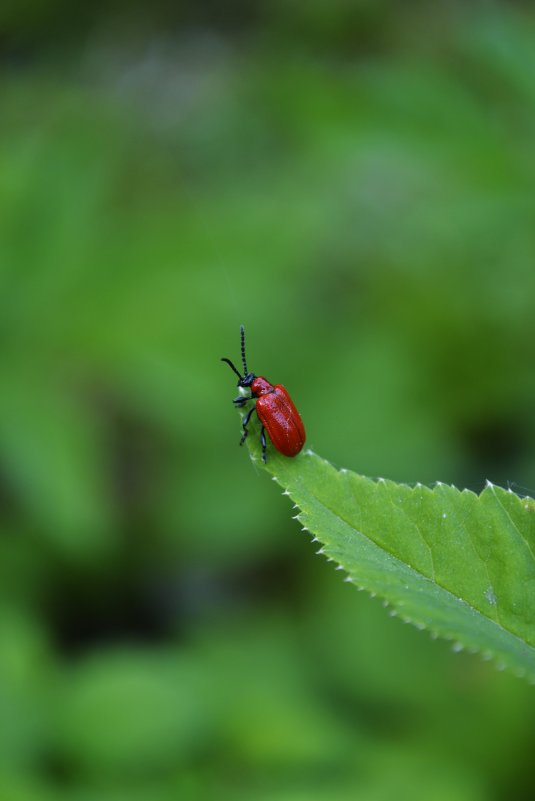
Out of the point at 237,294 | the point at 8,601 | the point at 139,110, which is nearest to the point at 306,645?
the point at 8,601

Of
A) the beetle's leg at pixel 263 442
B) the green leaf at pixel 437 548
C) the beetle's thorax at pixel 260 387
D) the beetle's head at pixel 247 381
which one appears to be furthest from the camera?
the beetle's head at pixel 247 381

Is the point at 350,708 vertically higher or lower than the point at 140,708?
higher

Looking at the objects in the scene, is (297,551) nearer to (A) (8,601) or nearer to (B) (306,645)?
(B) (306,645)

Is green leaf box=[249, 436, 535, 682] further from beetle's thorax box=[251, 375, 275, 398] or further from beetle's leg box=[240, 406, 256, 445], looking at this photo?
beetle's thorax box=[251, 375, 275, 398]

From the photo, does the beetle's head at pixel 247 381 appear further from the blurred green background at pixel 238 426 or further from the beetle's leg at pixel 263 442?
the blurred green background at pixel 238 426

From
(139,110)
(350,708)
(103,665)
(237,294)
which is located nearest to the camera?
(103,665)

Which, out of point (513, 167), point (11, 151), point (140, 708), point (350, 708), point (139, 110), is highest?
point (139, 110)

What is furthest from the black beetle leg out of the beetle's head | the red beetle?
the beetle's head

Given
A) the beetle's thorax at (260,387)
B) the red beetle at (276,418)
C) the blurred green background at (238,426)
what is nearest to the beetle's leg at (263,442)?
the red beetle at (276,418)
